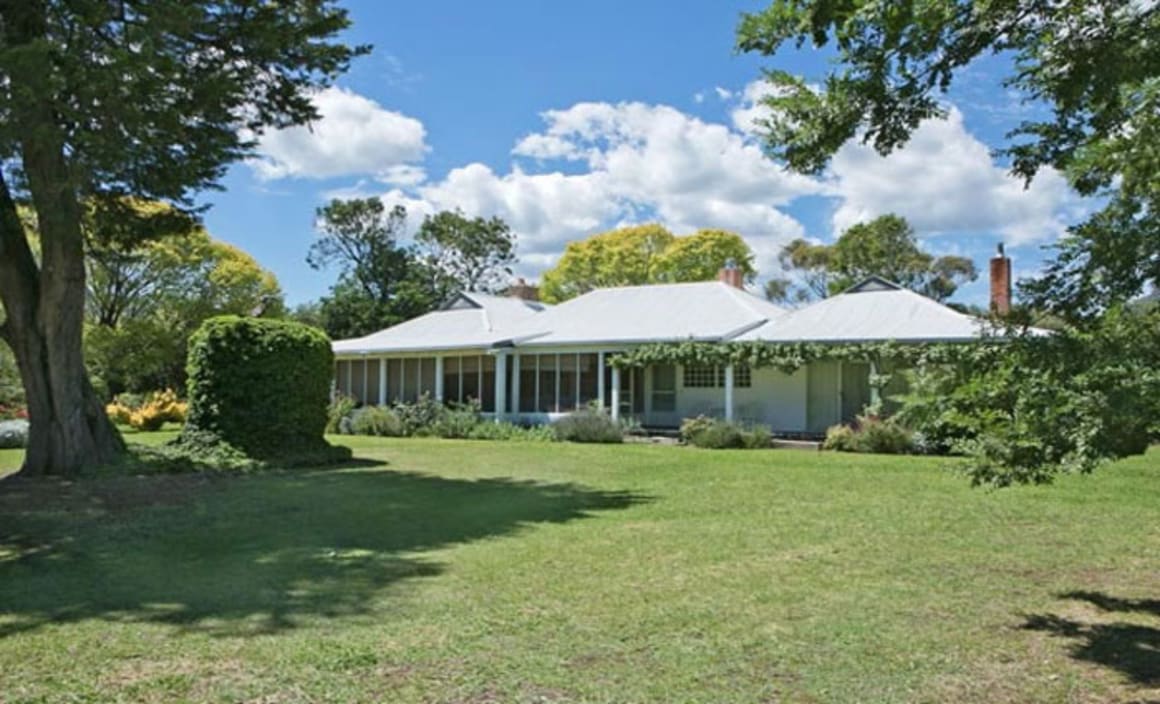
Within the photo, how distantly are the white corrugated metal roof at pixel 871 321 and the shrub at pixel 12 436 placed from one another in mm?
18026

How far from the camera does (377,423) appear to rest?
26.4 metres

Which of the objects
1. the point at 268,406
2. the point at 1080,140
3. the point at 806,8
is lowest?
the point at 268,406

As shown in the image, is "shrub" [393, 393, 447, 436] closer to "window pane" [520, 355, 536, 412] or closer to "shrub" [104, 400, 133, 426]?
"window pane" [520, 355, 536, 412]

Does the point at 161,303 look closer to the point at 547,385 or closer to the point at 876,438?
the point at 547,385

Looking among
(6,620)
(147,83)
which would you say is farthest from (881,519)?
(147,83)

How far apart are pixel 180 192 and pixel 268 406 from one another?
175 inches

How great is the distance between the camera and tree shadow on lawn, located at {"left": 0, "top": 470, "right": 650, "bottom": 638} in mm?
6289

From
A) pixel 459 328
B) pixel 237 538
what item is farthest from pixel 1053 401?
pixel 459 328

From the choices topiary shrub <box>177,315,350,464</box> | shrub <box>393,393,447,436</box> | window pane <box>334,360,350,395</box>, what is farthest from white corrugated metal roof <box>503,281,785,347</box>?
topiary shrub <box>177,315,350,464</box>

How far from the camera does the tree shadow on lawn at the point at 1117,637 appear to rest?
5109mm

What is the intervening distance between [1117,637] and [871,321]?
64.1 ft

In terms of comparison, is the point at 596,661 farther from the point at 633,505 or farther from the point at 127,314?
the point at 127,314

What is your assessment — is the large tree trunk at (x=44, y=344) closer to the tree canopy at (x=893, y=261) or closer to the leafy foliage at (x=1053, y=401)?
the leafy foliage at (x=1053, y=401)

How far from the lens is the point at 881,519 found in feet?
33.3
